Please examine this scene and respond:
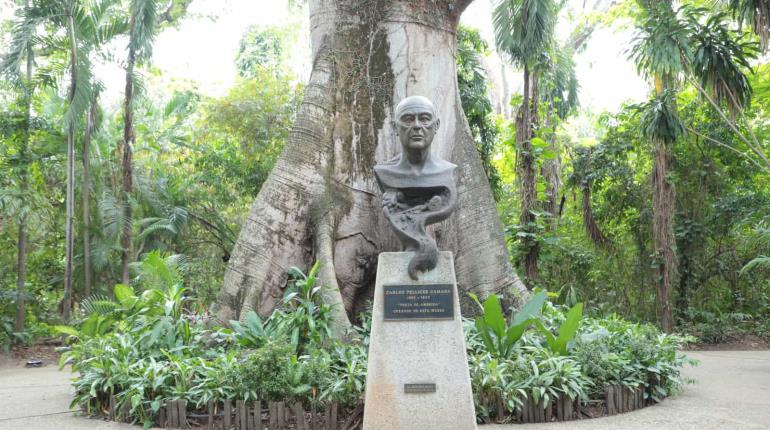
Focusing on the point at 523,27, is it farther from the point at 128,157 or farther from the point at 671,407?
the point at 128,157

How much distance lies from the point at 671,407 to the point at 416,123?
11.1 ft

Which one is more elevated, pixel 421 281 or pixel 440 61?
pixel 440 61

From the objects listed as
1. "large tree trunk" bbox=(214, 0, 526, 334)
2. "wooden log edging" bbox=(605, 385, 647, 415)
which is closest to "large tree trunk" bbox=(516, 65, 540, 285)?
"large tree trunk" bbox=(214, 0, 526, 334)

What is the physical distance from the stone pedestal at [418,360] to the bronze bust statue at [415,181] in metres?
0.37

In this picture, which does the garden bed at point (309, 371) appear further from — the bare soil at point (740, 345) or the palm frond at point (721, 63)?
the bare soil at point (740, 345)

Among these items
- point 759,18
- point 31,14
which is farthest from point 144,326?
point 759,18

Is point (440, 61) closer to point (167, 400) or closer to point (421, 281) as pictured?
point (421, 281)

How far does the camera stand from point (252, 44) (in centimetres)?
3172

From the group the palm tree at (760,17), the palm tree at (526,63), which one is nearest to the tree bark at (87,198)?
the palm tree at (526,63)

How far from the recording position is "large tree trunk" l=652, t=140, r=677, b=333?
36.7 feet

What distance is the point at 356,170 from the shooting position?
25.4 ft

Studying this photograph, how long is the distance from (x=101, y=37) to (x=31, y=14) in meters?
1.46

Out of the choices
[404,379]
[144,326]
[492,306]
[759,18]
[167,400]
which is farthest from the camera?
[759,18]

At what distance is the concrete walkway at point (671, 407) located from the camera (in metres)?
5.18
